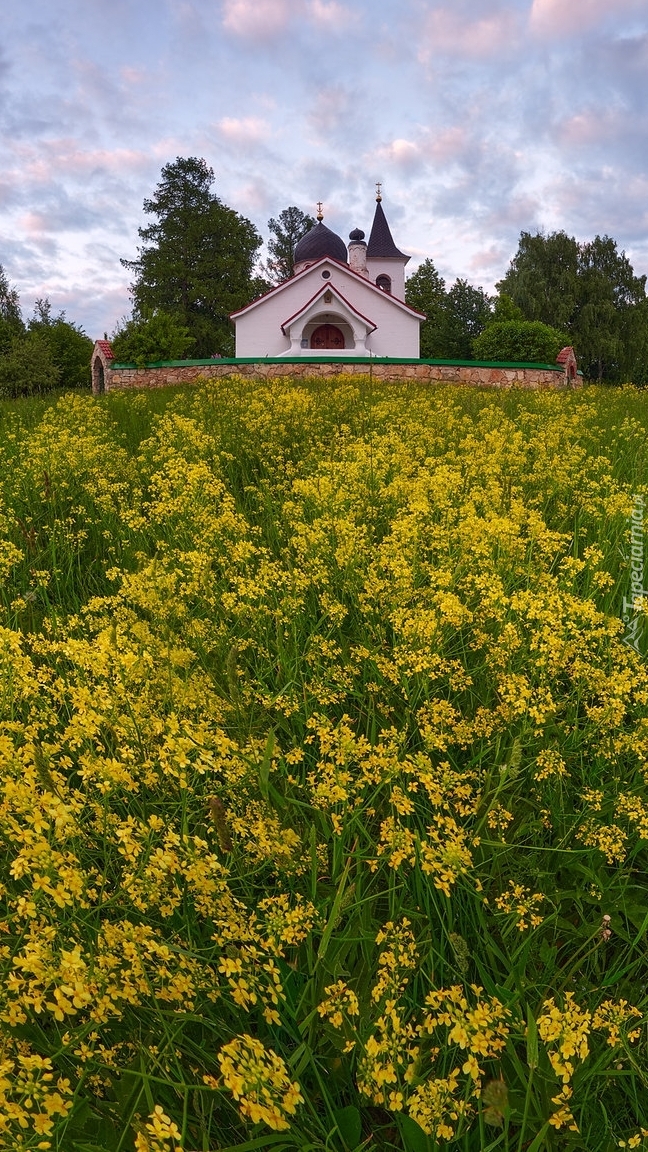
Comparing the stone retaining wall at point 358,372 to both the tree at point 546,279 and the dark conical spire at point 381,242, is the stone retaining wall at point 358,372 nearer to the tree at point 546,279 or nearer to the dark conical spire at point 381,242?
the dark conical spire at point 381,242

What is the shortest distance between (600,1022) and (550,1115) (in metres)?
0.22

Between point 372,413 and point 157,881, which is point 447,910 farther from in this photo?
point 372,413

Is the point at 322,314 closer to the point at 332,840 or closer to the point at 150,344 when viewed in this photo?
the point at 150,344

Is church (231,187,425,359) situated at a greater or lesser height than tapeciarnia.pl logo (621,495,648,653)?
greater

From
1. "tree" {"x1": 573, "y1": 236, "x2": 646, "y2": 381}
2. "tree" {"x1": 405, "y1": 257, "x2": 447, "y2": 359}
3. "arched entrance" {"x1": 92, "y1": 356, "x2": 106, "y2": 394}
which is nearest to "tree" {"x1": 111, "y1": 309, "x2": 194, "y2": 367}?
"arched entrance" {"x1": 92, "y1": 356, "x2": 106, "y2": 394}

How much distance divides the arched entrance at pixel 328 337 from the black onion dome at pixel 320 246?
14896 mm

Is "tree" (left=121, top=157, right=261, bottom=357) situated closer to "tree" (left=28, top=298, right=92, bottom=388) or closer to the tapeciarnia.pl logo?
"tree" (left=28, top=298, right=92, bottom=388)

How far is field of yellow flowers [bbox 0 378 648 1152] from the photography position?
4.43ft

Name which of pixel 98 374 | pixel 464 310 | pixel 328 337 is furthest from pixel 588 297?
pixel 98 374

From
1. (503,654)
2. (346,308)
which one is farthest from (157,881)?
(346,308)

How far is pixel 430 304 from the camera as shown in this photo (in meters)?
54.4

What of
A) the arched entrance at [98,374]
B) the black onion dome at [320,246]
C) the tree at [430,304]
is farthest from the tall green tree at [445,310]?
the arched entrance at [98,374]

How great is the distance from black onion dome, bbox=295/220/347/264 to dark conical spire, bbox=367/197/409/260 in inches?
111

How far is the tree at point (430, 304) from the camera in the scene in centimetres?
5272
